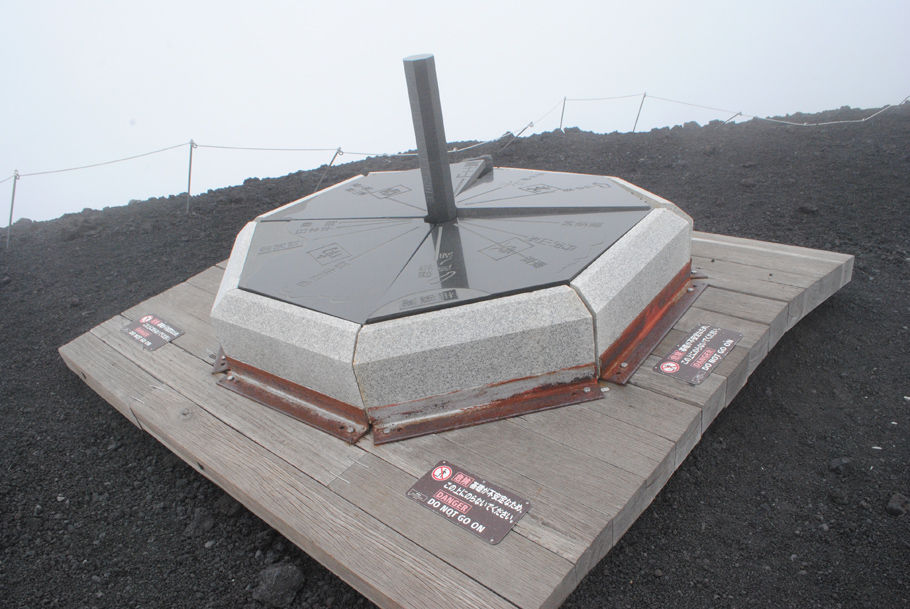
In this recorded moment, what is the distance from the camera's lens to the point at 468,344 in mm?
2469

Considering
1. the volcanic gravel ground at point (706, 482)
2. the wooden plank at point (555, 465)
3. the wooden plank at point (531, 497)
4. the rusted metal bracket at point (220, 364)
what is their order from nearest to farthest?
the wooden plank at point (531, 497) < the wooden plank at point (555, 465) < the volcanic gravel ground at point (706, 482) < the rusted metal bracket at point (220, 364)

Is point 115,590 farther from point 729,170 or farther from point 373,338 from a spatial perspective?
point 729,170

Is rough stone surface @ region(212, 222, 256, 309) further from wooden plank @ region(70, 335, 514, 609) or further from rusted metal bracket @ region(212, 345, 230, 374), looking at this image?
wooden plank @ region(70, 335, 514, 609)

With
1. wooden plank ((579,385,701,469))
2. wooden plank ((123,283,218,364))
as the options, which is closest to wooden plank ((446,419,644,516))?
wooden plank ((579,385,701,469))

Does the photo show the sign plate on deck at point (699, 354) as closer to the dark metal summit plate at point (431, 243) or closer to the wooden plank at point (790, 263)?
the dark metal summit plate at point (431, 243)

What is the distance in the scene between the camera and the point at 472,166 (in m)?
4.34

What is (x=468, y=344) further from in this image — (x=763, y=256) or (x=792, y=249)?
(x=792, y=249)

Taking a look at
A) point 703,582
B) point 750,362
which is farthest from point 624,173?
point 703,582

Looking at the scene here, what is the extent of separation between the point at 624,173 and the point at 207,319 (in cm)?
395

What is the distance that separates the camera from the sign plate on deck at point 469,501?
2170mm

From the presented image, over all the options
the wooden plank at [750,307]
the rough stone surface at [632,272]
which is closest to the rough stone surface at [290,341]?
the rough stone surface at [632,272]

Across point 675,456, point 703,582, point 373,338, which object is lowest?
point 703,582

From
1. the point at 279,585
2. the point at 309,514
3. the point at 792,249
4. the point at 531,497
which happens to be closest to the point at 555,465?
the point at 531,497

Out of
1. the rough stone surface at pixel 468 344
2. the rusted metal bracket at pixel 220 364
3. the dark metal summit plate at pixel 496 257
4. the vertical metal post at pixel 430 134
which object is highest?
the vertical metal post at pixel 430 134
